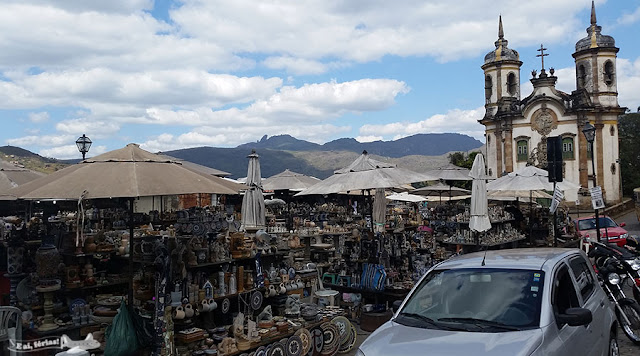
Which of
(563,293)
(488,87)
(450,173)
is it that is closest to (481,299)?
(563,293)

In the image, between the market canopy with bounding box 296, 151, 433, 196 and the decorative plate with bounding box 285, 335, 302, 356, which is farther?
the market canopy with bounding box 296, 151, 433, 196

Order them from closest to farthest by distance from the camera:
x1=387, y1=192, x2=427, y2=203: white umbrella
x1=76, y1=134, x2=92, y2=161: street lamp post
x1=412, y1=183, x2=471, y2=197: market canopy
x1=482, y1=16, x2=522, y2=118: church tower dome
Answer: x1=76, y1=134, x2=92, y2=161: street lamp post < x1=412, y1=183, x2=471, y2=197: market canopy < x1=387, y1=192, x2=427, y2=203: white umbrella < x1=482, y1=16, x2=522, y2=118: church tower dome

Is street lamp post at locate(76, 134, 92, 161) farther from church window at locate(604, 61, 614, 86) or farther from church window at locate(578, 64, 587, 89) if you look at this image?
church window at locate(604, 61, 614, 86)

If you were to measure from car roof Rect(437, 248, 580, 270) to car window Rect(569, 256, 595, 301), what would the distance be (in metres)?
0.11

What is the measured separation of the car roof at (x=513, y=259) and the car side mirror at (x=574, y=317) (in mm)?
481

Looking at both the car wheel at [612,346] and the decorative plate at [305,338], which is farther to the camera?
the decorative plate at [305,338]

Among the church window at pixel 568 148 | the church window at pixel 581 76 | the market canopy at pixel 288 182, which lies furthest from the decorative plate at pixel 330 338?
the church window at pixel 581 76

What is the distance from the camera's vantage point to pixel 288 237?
11.3 meters

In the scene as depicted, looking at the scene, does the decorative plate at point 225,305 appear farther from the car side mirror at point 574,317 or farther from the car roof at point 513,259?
the car side mirror at point 574,317

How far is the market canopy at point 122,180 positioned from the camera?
5336mm

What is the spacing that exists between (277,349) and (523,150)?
36761mm

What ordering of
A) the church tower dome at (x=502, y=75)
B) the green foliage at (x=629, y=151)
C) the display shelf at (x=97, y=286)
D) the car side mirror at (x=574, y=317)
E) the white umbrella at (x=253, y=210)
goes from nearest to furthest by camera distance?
the car side mirror at (x=574, y=317)
the display shelf at (x=97, y=286)
the white umbrella at (x=253, y=210)
the church tower dome at (x=502, y=75)
the green foliage at (x=629, y=151)

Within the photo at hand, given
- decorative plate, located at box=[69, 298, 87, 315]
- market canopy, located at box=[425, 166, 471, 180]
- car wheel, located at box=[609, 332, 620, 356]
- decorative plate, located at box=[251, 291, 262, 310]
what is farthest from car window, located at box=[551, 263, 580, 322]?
market canopy, located at box=[425, 166, 471, 180]

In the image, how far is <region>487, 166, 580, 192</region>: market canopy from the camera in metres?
13.9
